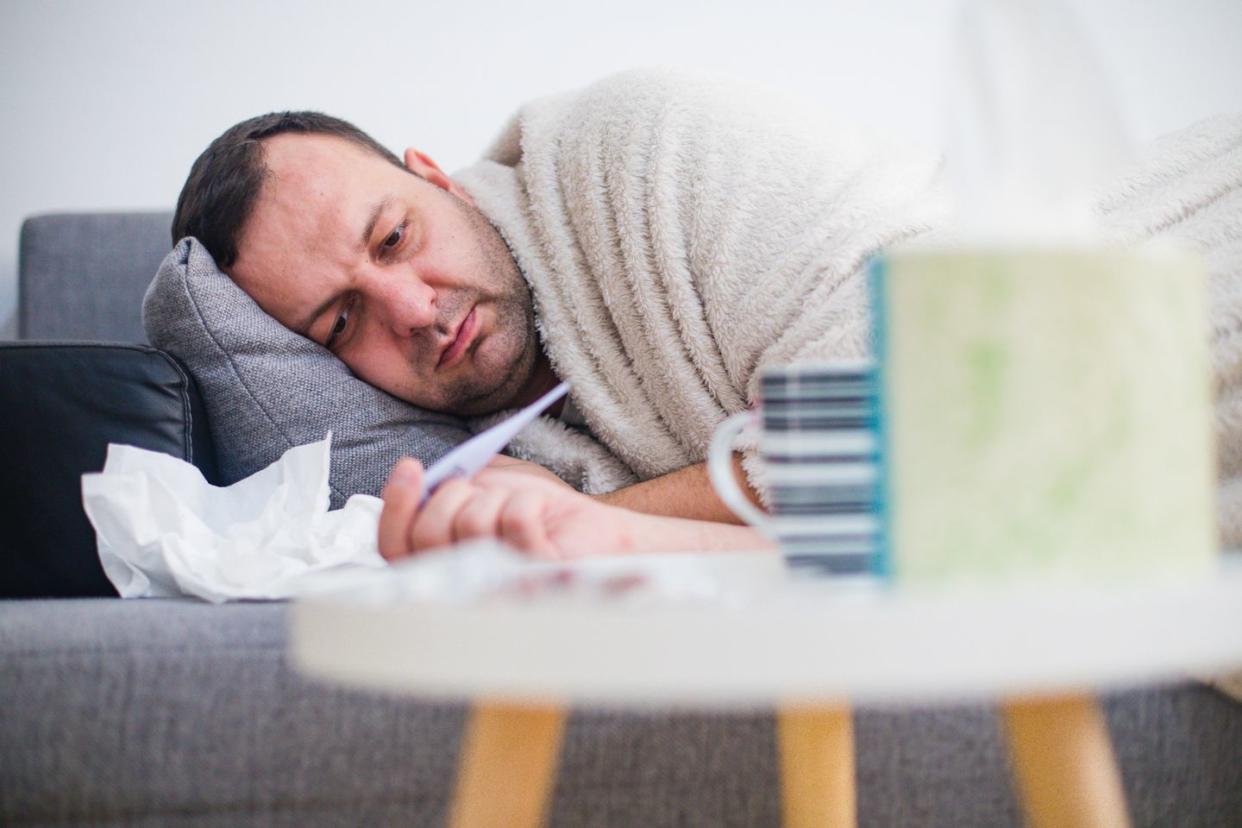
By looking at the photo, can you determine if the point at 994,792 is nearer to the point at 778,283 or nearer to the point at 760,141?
the point at 778,283

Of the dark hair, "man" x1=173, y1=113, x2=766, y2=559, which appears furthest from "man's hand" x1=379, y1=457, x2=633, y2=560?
the dark hair

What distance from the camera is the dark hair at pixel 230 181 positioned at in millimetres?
1218

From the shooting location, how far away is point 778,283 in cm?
96

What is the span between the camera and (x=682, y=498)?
1.01 meters

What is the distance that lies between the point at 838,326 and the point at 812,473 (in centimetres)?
48

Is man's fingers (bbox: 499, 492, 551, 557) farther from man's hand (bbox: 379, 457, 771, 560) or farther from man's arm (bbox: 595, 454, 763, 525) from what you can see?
man's arm (bbox: 595, 454, 763, 525)

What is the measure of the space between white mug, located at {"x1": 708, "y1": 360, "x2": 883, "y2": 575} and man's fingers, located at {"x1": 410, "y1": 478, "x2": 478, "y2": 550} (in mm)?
161

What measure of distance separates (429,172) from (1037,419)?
1187 millimetres

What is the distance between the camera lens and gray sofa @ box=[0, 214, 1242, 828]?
27.1 inches

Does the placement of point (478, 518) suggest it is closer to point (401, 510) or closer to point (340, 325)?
point (401, 510)

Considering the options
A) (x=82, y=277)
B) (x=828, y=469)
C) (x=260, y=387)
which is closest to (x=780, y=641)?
(x=828, y=469)

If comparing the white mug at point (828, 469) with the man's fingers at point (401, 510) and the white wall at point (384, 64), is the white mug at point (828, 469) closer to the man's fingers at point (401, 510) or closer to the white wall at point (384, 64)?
the man's fingers at point (401, 510)

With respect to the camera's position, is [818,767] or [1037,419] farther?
[818,767]

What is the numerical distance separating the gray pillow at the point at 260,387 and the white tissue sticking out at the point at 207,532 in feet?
0.46
